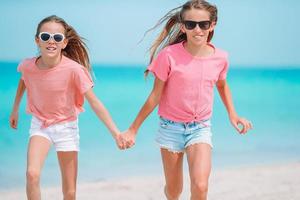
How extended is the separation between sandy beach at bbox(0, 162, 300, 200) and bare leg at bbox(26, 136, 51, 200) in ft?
6.53

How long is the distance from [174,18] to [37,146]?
1506 millimetres

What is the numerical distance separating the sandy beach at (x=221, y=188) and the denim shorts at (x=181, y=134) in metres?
1.86

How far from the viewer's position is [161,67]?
566 centimetres

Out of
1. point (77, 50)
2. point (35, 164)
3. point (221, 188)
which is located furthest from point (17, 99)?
point (221, 188)

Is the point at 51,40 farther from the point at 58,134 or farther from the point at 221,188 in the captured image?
the point at 221,188

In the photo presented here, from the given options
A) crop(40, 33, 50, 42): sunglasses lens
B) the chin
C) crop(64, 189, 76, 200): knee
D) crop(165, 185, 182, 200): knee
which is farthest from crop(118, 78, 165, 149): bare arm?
crop(40, 33, 50, 42): sunglasses lens

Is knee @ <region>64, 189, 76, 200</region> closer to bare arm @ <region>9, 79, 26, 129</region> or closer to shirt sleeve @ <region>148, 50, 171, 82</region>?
bare arm @ <region>9, 79, 26, 129</region>

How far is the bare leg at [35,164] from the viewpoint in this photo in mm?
5504

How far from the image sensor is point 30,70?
5.89 m

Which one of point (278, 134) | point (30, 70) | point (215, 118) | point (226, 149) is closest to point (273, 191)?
point (30, 70)

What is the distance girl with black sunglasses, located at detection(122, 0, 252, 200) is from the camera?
5.64m

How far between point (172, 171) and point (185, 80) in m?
0.76

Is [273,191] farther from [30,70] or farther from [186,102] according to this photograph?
[30,70]

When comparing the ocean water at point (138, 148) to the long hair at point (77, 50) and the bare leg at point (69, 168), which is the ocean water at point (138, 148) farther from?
the bare leg at point (69, 168)
